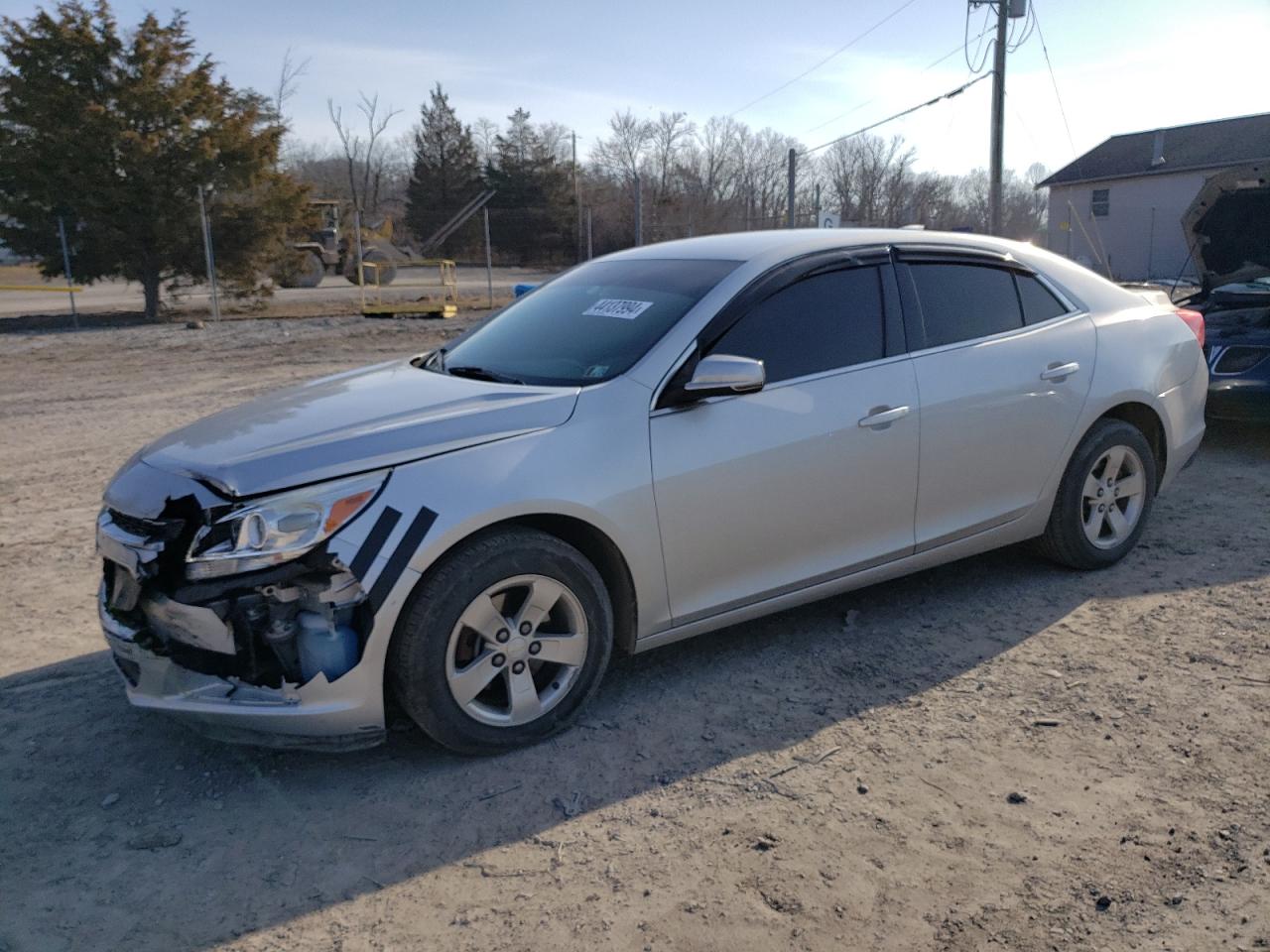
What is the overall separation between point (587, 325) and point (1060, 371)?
2234 millimetres

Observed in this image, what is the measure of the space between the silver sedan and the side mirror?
10 millimetres

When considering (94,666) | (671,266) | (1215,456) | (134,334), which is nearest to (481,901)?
(94,666)

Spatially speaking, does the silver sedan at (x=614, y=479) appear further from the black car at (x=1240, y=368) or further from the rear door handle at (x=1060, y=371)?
the black car at (x=1240, y=368)

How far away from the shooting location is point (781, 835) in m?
3.04

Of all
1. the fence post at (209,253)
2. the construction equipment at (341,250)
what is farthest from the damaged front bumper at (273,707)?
the construction equipment at (341,250)

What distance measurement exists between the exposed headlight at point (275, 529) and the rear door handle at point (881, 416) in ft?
6.58

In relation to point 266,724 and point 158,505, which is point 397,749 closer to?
point 266,724

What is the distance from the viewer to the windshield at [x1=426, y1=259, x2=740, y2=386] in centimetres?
397

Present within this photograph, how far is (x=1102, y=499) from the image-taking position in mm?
5102

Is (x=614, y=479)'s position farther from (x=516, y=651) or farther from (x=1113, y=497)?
(x=1113, y=497)

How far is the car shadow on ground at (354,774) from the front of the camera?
2.85m

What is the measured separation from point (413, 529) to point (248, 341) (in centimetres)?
1549

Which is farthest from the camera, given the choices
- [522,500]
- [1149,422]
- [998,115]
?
[998,115]

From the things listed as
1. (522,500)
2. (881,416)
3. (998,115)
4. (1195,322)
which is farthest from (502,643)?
(998,115)
